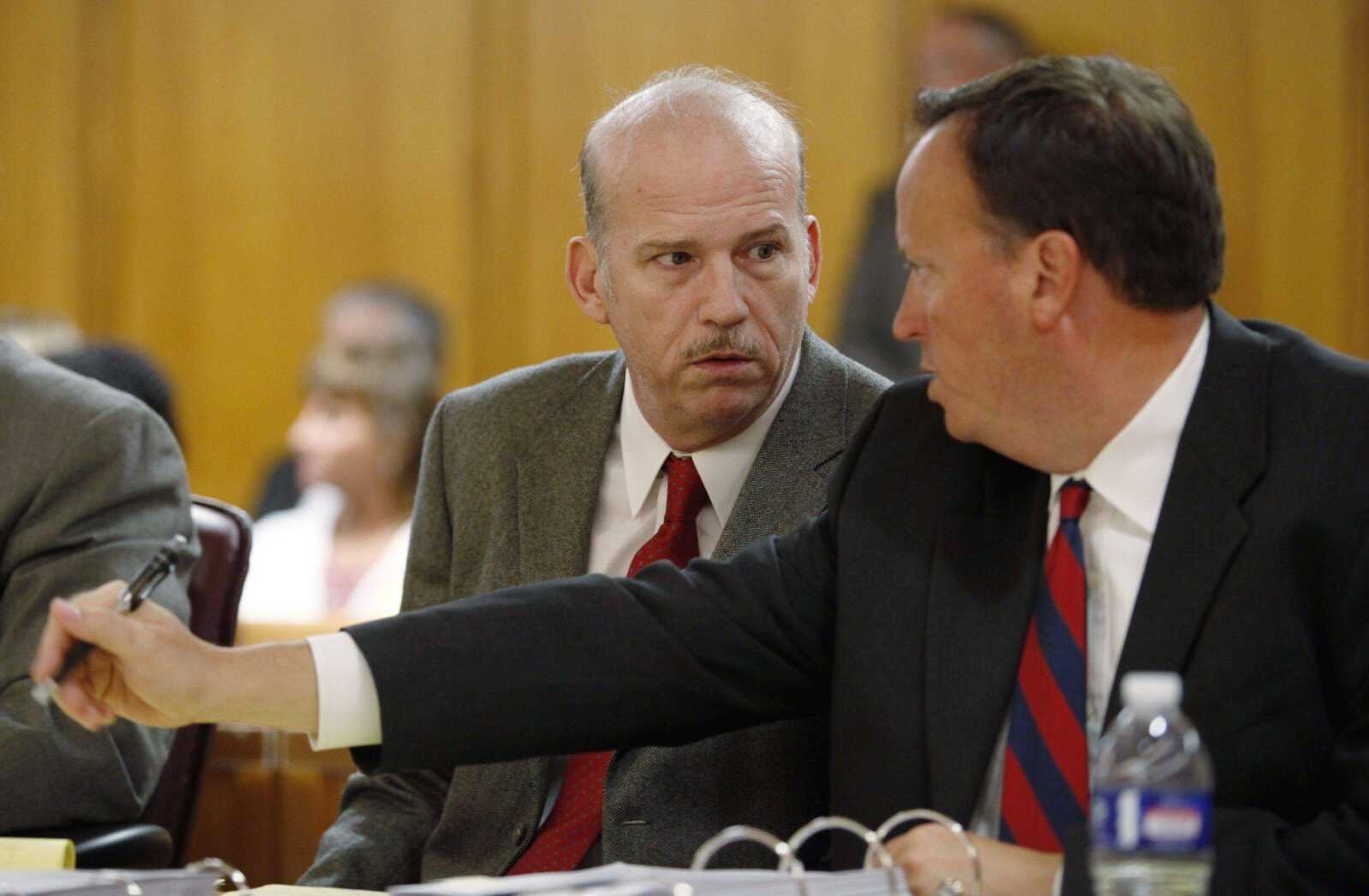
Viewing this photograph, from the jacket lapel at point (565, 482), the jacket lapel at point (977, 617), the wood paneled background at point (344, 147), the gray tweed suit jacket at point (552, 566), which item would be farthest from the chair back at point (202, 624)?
the wood paneled background at point (344, 147)

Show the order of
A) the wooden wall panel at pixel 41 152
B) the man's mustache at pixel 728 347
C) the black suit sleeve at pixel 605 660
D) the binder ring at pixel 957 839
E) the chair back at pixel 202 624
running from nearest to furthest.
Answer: the binder ring at pixel 957 839
the black suit sleeve at pixel 605 660
the man's mustache at pixel 728 347
the chair back at pixel 202 624
the wooden wall panel at pixel 41 152

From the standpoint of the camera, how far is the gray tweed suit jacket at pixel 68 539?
235 cm

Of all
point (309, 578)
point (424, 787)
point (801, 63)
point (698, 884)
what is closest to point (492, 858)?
point (424, 787)

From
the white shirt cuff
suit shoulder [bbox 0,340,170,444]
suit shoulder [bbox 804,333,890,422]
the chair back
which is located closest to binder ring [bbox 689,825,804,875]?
the white shirt cuff

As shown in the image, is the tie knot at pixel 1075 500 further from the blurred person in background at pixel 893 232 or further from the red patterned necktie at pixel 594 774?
the blurred person in background at pixel 893 232

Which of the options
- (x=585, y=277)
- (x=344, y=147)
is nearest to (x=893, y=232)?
(x=344, y=147)

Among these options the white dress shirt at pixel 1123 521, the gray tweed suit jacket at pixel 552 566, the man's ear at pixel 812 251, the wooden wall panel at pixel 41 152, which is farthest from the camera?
the wooden wall panel at pixel 41 152

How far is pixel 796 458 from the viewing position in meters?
2.32

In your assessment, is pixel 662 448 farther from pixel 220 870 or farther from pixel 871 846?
pixel 220 870

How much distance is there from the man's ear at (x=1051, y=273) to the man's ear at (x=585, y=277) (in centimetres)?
90

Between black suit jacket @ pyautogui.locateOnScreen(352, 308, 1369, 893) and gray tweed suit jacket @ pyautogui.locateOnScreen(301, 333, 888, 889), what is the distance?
0.52 feet

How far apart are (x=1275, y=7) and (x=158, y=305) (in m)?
4.00

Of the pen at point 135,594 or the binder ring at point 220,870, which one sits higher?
the pen at point 135,594

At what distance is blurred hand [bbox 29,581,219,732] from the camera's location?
1.70 metres
